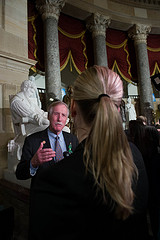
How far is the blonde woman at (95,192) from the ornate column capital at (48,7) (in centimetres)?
777

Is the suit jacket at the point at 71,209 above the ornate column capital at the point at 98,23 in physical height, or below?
below

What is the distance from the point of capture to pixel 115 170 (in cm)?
61

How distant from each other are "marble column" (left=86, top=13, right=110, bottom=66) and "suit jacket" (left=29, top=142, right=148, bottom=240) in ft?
27.6

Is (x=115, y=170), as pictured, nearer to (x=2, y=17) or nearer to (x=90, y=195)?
(x=90, y=195)

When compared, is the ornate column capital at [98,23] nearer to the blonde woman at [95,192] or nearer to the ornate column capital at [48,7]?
the ornate column capital at [48,7]

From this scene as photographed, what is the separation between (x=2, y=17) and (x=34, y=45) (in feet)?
9.70

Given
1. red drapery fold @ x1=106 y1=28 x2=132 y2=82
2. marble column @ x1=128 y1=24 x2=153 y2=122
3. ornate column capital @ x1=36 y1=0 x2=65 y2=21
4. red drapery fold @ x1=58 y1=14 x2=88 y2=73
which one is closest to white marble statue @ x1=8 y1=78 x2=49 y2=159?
→ ornate column capital @ x1=36 y1=0 x2=65 y2=21

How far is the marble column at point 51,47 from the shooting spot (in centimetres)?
679

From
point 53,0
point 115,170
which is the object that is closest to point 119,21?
point 53,0

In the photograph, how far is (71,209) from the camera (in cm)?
58

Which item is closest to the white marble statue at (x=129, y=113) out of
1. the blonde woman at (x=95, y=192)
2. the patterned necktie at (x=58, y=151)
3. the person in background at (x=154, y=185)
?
the person in background at (x=154, y=185)

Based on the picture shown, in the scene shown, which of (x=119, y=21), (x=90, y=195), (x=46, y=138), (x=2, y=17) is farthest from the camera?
(x=119, y=21)

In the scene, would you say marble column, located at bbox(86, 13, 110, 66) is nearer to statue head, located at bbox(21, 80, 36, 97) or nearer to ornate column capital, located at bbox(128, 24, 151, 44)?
ornate column capital, located at bbox(128, 24, 151, 44)

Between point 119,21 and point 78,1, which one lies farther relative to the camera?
point 119,21
